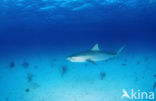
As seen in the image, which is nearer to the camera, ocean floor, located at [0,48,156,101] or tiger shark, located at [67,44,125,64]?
tiger shark, located at [67,44,125,64]

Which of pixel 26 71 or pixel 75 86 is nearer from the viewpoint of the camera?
pixel 75 86

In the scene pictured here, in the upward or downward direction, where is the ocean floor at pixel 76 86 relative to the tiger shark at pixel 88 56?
downward

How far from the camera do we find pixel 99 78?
1165 centimetres

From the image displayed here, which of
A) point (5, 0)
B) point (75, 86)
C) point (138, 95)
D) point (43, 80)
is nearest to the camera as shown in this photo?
point (138, 95)

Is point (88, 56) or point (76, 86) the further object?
point (76, 86)

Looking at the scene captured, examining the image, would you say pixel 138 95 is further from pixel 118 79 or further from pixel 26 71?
pixel 26 71

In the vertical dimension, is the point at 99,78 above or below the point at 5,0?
below

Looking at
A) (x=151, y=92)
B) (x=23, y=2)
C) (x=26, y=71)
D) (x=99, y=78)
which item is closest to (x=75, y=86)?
(x=99, y=78)

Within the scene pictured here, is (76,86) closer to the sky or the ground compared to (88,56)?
closer to the ground

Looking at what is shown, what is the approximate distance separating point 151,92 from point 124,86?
5.41ft

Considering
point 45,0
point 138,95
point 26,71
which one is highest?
point 45,0

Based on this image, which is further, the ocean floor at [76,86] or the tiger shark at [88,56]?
the ocean floor at [76,86]

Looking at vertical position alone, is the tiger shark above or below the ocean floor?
above

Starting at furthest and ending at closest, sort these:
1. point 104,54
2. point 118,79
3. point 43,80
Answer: point 43,80 < point 118,79 < point 104,54
